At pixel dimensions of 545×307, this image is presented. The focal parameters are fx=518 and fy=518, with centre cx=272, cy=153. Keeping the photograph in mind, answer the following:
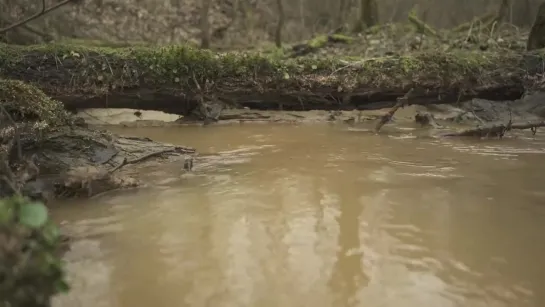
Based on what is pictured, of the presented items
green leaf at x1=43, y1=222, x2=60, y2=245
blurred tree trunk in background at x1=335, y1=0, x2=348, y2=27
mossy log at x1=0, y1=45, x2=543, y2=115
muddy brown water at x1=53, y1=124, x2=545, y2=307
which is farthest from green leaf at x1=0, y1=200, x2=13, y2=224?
blurred tree trunk in background at x1=335, y1=0, x2=348, y2=27

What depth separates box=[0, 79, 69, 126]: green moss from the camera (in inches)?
189

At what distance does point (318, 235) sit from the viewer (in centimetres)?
326

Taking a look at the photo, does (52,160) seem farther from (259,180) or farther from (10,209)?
(10,209)

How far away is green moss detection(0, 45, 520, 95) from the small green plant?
6854 millimetres

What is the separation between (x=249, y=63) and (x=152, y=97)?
64.2 inches

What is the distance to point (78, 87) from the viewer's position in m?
7.93

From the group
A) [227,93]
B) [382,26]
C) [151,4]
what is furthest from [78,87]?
[151,4]

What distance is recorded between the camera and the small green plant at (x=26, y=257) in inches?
53.4

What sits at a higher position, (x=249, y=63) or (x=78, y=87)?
(x=249, y=63)

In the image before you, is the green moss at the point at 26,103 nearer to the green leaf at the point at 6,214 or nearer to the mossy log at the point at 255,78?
the mossy log at the point at 255,78

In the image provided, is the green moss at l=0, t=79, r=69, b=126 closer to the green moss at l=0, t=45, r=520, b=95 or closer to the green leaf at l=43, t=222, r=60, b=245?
the green moss at l=0, t=45, r=520, b=95

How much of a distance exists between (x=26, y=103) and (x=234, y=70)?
3945 mm

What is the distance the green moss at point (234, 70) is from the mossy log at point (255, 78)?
15mm

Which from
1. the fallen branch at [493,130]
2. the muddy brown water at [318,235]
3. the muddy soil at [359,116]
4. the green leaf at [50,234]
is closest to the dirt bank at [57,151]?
the muddy brown water at [318,235]
